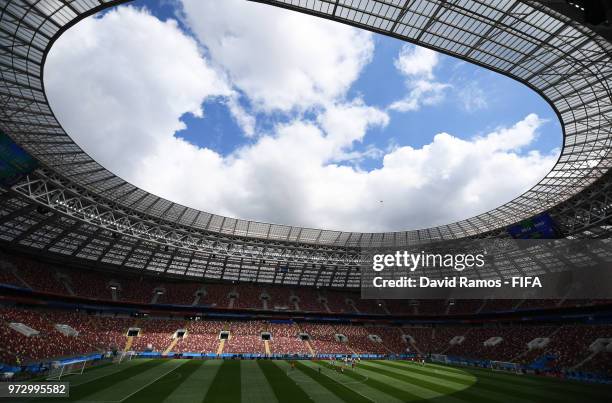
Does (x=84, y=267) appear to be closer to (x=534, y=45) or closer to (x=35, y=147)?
(x=35, y=147)

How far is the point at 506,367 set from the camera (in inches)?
1706

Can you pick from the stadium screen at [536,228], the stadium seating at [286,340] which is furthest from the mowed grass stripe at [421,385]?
the stadium seating at [286,340]

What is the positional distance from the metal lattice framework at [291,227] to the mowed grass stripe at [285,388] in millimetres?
18396

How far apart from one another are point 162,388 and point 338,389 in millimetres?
13228

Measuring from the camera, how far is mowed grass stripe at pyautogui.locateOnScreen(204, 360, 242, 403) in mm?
21984

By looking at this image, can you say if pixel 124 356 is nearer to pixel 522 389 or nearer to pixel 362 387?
pixel 362 387

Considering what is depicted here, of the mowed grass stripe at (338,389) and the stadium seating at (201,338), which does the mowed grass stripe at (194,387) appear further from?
the stadium seating at (201,338)

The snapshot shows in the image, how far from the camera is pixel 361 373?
1410 inches

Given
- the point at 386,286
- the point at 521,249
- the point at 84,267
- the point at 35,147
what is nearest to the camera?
the point at 35,147

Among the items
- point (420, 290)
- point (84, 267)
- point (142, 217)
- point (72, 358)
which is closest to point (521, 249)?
point (420, 290)

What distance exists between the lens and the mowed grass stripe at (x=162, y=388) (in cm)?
2141

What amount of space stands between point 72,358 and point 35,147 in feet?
70.0

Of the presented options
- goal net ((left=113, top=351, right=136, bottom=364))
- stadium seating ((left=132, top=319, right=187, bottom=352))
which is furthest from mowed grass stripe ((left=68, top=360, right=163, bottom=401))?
stadium seating ((left=132, top=319, right=187, bottom=352))

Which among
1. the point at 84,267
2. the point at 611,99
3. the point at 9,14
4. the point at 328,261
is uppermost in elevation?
the point at 611,99
